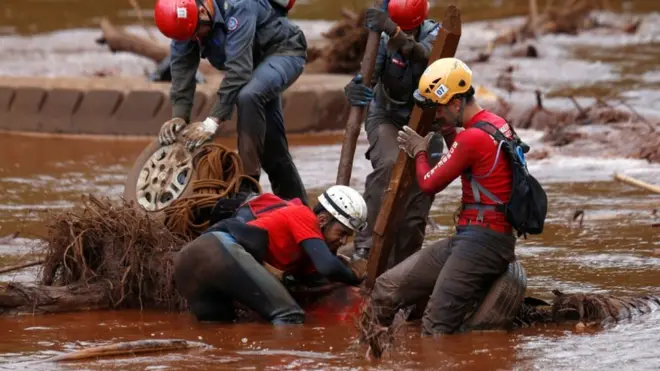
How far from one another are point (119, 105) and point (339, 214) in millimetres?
8138

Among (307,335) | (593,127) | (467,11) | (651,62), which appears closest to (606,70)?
(651,62)

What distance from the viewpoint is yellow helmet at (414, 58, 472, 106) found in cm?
765

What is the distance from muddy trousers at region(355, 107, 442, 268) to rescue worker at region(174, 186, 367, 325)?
0.72m

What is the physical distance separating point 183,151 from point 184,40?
70 centimetres

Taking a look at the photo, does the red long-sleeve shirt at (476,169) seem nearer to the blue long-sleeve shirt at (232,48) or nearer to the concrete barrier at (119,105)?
the blue long-sleeve shirt at (232,48)

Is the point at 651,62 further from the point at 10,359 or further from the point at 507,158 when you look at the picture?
the point at 10,359

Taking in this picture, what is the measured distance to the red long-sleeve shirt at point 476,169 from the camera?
296 inches

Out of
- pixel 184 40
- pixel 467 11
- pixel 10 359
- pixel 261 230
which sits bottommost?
pixel 10 359

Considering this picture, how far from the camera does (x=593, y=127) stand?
15141 mm

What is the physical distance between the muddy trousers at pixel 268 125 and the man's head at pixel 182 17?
1.62 feet

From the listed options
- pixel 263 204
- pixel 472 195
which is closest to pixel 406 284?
pixel 472 195

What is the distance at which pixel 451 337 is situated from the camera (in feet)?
24.9

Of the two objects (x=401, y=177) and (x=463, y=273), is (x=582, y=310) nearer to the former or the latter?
(x=463, y=273)

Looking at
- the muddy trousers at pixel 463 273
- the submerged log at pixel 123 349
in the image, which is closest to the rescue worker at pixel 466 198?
the muddy trousers at pixel 463 273
